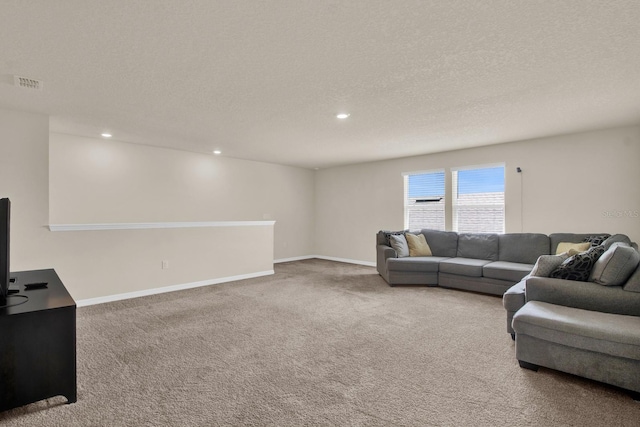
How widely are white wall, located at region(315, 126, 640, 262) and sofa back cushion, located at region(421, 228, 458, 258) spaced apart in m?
0.91

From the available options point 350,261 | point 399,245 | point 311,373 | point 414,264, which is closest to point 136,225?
point 311,373

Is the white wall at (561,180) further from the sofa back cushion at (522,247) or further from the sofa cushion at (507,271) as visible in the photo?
the sofa cushion at (507,271)

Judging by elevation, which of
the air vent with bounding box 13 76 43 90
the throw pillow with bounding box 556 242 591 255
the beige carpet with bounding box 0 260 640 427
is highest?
the air vent with bounding box 13 76 43 90

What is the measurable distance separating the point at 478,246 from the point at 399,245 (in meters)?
1.31

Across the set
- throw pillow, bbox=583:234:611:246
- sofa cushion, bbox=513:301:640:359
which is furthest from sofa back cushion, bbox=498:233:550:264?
sofa cushion, bbox=513:301:640:359

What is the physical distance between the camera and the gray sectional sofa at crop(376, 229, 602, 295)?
471 cm

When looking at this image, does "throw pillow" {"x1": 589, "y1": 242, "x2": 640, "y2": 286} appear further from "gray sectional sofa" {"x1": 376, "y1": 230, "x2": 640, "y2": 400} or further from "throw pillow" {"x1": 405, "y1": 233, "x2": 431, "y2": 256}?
"throw pillow" {"x1": 405, "y1": 233, "x2": 431, "y2": 256}

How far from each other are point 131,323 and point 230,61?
116 inches

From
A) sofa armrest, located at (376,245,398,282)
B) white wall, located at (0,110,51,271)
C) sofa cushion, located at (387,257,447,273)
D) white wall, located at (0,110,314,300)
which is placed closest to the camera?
white wall, located at (0,110,51,271)

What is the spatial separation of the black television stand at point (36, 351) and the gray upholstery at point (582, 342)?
3219 mm

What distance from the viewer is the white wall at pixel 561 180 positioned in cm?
457

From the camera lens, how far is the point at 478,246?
18.0 feet

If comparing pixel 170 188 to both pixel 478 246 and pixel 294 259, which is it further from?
pixel 478 246

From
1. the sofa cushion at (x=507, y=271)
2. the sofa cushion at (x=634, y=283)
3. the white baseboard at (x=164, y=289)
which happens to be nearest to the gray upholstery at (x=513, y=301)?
the sofa cushion at (x=634, y=283)
